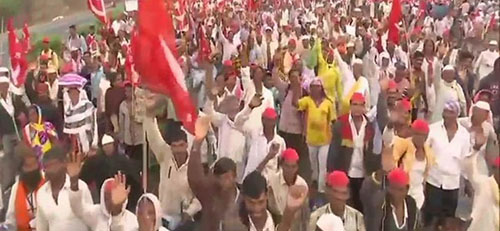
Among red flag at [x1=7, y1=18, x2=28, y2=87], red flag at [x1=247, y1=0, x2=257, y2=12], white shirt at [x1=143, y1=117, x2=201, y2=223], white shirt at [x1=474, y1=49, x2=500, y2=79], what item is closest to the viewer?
white shirt at [x1=143, y1=117, x2=201, y2=223]

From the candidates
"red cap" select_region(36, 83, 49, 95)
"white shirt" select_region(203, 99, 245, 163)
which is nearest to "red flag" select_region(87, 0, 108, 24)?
"red cap" select_region(36, 83, 49, 95)

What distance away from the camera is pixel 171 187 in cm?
539

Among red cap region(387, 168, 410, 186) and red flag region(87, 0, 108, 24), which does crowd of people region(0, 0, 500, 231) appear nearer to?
red cap region(387, 168, 410, 186)

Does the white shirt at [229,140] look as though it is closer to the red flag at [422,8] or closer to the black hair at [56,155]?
the black hair at [56,155]

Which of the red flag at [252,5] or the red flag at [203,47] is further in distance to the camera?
the red flag at [252,5]

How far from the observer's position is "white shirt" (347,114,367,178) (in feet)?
20.5

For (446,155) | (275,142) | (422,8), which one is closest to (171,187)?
(275,142)

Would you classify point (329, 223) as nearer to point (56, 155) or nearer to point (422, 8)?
point (56, 155)

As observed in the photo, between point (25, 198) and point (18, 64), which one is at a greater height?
point (25, 198)

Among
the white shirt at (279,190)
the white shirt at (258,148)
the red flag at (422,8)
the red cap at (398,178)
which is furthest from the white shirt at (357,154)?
the red flag at (422,8)

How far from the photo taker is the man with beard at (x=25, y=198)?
4.98 m

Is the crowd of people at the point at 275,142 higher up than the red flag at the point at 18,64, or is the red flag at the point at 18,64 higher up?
the crowd of people at the point at 275,142

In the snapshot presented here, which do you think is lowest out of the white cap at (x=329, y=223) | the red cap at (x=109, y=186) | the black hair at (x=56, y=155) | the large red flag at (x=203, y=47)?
the large red flag at (x=203, y=47)

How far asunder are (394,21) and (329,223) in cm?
507
